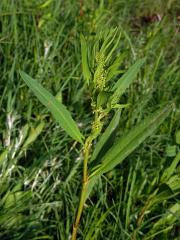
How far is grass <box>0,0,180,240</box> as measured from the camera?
1.52 m

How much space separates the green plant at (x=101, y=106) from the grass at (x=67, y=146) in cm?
4

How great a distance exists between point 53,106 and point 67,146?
0.74 meters

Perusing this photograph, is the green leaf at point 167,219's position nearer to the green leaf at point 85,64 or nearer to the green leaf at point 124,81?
the green leaf at point 124,81

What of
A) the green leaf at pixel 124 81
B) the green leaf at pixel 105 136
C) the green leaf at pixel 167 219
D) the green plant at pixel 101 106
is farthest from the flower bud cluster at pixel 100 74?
the green leaf at pixel 167 219

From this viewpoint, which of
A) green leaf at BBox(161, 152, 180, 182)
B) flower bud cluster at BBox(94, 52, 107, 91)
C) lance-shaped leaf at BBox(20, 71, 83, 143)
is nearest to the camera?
flower bud cluster at BBox(94, 52, 107, 91)

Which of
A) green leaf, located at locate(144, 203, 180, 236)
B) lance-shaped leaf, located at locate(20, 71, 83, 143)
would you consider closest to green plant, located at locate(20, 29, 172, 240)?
lance-shaped leaf, located at locate(20, 71, 83, 143)

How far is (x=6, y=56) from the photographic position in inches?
80.9

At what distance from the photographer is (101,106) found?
40.6 inches

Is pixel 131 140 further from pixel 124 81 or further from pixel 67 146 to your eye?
pixel 67 146

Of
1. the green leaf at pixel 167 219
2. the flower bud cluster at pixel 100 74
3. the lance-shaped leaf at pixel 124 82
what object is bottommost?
the green leaf at pixel 167 219

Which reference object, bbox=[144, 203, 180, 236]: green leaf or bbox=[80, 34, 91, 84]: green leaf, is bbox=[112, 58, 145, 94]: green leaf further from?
bbox=[144, 203, 180, 236]: green leaf

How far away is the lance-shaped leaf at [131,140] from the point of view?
1099 millimetres

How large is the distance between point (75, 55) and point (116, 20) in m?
0.63

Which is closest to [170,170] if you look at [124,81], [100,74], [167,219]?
[167,219]
